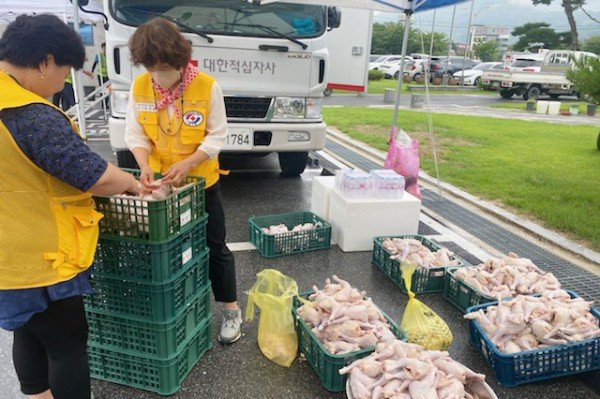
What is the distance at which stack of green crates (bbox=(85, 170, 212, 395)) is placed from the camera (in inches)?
83.2

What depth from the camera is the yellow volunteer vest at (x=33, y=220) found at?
1.62 m

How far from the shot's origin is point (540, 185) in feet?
21.8

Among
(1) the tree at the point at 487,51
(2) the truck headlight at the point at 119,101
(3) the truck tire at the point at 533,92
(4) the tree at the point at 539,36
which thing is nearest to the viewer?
(2) the truck headlight at the point at 119,101

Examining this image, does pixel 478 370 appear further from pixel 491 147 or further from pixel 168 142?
pixel 491 147

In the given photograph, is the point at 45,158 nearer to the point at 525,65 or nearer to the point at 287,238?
the point at 287,238

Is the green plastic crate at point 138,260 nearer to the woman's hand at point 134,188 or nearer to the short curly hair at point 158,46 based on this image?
the woman's hand at point 134,188

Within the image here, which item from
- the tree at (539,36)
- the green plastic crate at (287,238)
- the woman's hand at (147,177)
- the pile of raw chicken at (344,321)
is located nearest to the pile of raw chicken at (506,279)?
the pile of raw chicken at (344,321)

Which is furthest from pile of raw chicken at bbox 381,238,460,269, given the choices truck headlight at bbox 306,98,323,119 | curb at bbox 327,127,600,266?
truck headlight at bbox 306,98,323,119

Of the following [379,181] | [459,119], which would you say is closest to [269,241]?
[379,181]

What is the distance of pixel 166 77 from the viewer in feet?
7.85

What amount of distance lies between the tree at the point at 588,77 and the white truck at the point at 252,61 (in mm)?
3590

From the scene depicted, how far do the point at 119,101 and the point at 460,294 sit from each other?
3.73 metres

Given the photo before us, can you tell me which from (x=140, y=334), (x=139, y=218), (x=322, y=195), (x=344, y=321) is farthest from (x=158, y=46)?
(x=322, y=195)

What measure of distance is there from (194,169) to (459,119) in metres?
12.6
